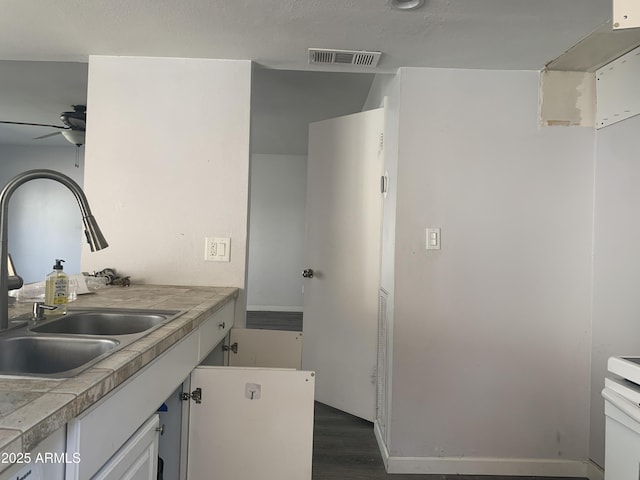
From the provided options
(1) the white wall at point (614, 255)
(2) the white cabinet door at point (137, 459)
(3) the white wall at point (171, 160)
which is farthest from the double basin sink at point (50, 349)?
(1) the white wall at point (614, 255)

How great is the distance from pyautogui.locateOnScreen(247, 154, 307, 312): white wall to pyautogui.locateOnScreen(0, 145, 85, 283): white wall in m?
2.41

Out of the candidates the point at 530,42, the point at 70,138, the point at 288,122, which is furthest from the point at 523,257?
the point at 70,138

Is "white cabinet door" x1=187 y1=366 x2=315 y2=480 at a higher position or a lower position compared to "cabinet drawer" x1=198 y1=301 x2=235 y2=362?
lower

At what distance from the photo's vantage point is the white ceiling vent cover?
192 cm

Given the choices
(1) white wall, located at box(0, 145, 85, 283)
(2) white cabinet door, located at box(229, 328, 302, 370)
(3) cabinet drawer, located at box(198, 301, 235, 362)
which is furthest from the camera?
(1) white wall, located at box(0, 145, 85, 283)

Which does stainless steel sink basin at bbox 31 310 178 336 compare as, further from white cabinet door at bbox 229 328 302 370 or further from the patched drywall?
the patched drywall

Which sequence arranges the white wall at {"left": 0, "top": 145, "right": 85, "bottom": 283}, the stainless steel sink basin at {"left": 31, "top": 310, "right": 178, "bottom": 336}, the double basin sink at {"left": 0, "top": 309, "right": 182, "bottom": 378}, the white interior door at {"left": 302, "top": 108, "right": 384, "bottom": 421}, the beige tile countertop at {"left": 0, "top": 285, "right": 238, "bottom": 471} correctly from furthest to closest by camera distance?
1. the white wall at {"left": 0, "top": 145, "right": 85, "bottom": 283}
2. the white interior door at {"left": 302, "top": 108, "right": 384, "bottom": 421}
3. the stainless steel sink basin at {"left": 31, "top": 310, "right": 178, "bottom": 336}
4. the double basin sink at {"left": 0, "top": 309, "right": 182, "bottom": 378}
5. the beige tile countertop at {"left": 0, "top": 285, "right": 238, "bottom": 471}

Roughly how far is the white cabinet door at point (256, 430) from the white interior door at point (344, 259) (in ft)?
4.18

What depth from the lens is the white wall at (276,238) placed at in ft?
19.8

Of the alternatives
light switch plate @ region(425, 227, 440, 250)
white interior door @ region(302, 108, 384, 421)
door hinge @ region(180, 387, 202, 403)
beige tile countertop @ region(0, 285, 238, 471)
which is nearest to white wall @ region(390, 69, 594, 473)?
light switch plate @ region(425, 227, 440, 250)

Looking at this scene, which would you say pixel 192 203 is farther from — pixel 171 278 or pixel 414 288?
pixel 414 288

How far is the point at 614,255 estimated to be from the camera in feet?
6.25

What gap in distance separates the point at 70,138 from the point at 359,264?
2.85m

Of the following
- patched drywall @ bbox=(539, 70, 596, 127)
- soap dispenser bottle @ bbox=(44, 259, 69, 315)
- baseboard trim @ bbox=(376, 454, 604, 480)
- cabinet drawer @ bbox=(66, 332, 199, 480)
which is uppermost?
patched drywall @ bbox=(539, 70, 596, 127)
